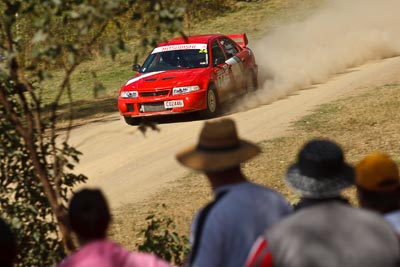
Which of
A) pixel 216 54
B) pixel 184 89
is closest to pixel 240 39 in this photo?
pixel 216 54

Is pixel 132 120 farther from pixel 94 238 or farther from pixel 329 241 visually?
pixel 329 241

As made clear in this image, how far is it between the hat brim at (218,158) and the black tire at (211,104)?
497 inches

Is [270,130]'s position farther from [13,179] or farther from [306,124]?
[13,179]

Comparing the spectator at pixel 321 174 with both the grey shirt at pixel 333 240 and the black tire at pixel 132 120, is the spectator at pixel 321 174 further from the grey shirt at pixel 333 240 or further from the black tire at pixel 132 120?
the black tire at pixel 132 120

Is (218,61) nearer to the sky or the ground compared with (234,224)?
nearer to the ground

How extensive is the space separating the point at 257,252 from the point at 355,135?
34.1ft

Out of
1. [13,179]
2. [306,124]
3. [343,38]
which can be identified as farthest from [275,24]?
[13,179]

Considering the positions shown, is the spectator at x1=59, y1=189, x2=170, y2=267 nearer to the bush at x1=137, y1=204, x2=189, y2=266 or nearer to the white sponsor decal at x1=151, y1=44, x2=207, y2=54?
the bush at x1=137, y1=204, x2=189, y2=266

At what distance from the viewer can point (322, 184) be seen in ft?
14.6

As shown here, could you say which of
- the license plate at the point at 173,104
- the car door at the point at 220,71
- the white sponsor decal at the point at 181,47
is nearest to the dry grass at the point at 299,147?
the car door at the point at 220,71

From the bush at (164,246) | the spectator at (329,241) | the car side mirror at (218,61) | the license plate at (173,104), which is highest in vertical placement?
the spectator at (329,241)

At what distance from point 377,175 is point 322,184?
11.0 inches

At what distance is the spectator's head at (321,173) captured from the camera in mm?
4434

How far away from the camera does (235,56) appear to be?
1906cm
